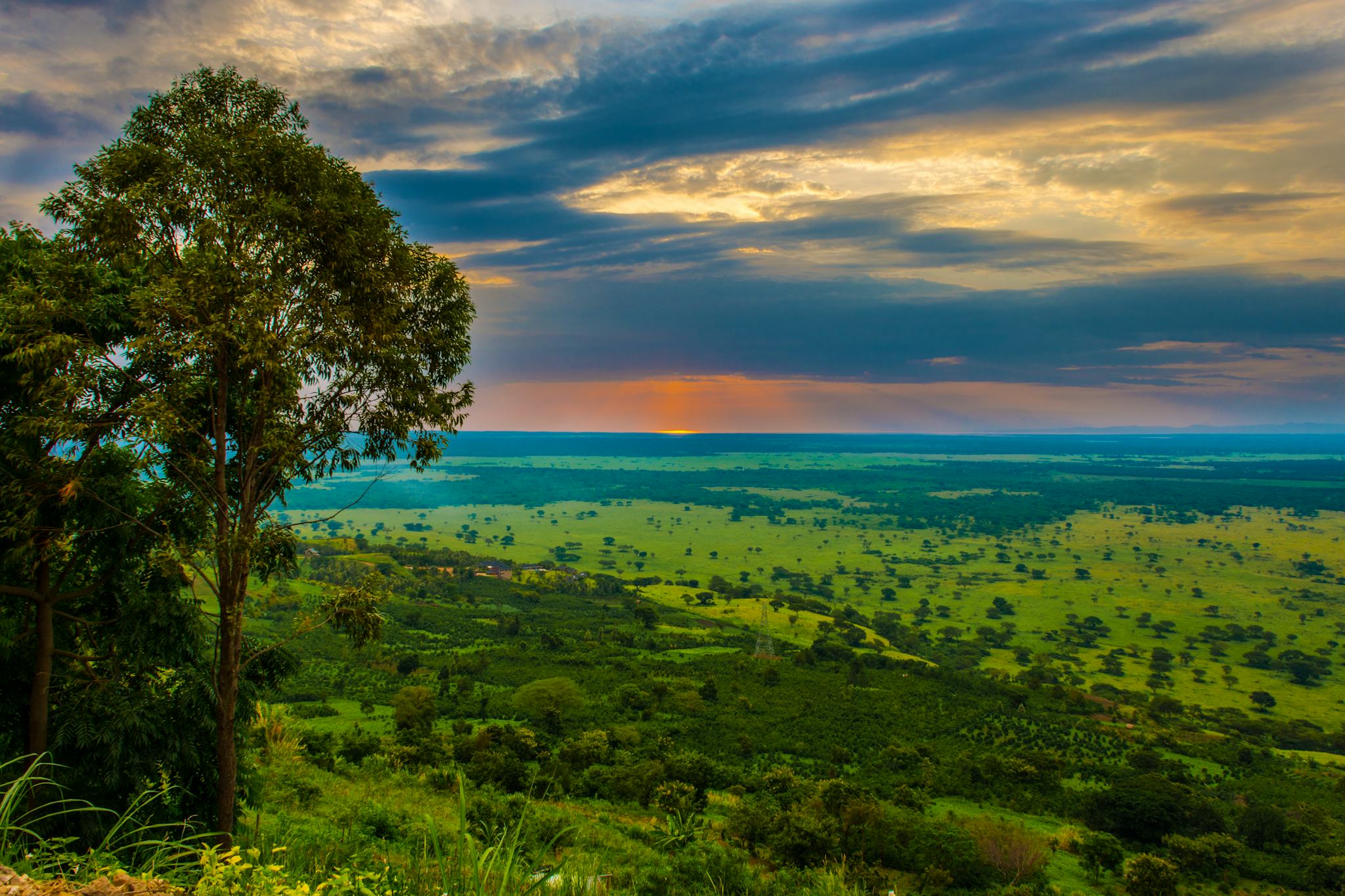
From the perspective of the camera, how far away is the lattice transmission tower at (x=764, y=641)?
2758 inches

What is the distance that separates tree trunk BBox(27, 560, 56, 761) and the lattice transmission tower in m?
63.0

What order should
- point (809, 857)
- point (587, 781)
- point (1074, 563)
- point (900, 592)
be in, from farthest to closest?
point (1074, 563), point (900, 592), point (587, 781), point (809, 857)

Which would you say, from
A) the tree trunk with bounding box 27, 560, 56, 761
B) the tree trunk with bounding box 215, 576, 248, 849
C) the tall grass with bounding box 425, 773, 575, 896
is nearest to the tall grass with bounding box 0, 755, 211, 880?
the tree trunk with bounding box 27, 560, 56, 761

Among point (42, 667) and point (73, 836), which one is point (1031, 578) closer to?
point (42, 667)

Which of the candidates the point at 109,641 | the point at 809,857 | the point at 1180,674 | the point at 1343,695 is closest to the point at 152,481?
the point at 109,641

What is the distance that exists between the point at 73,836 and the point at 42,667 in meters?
3.18

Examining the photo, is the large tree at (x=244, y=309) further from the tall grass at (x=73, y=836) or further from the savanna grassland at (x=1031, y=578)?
the savanna grassland at (x=1031, y=578)

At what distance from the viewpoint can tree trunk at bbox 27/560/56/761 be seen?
1023 cm

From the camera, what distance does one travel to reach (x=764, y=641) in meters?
74.8

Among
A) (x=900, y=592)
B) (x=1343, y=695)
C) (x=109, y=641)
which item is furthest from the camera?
(x=900, y=592)

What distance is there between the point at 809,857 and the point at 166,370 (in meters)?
23.2

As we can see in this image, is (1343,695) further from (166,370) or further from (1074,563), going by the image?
(166,370)

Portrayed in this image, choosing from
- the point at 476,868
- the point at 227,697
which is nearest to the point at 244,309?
the point at 227,697

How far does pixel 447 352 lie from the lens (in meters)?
11.9
